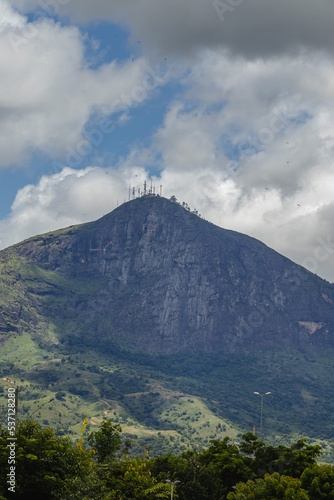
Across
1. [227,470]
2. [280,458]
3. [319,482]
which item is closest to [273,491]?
[319,482]

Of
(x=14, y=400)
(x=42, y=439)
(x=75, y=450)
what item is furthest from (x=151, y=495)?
(x=14, y=400)

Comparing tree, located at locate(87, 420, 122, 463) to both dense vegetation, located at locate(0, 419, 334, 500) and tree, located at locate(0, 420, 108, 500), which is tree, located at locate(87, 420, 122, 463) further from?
tree, located at locate(0, 420, 108, 500)

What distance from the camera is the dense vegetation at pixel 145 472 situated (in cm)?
5212

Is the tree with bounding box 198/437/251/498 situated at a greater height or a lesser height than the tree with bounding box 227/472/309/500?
lesser

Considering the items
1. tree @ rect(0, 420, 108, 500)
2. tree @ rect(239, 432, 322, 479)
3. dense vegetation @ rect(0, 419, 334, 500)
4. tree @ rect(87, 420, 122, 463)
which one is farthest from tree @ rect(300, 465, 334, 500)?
tree @ rect(87, 420, 122, 463)

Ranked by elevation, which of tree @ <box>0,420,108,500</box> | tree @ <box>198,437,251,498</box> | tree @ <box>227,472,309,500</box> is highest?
tree @ <box>0,420,108,500</box>

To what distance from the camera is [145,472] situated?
219ft

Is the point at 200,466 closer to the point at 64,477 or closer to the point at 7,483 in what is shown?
the point at 64,477

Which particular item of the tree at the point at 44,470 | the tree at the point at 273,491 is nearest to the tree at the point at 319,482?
the tree at the point at 273,491

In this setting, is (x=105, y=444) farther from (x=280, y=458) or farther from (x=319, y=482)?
(x=319, y=482)

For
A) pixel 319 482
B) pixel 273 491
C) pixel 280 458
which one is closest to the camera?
pixel 273 491

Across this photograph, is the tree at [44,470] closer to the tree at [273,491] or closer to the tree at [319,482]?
the tree at [273,491]

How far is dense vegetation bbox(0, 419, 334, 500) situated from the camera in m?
52.1

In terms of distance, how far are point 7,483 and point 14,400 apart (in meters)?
8.41
